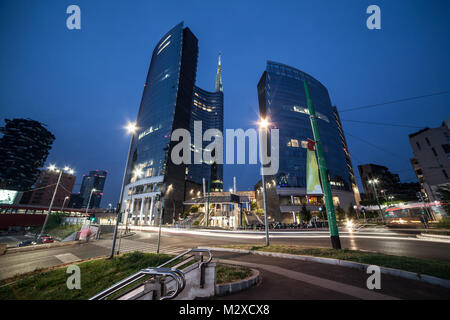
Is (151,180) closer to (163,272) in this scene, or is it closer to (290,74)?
(163,272)

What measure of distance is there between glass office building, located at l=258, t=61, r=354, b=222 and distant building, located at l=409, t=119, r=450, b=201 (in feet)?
70.1

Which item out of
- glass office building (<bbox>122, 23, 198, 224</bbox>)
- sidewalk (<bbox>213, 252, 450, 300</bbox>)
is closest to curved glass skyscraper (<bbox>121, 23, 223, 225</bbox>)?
glass office building (<bbox>122, 23, 198, 224</bbox>)

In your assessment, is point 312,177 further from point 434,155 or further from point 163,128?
point 163,128

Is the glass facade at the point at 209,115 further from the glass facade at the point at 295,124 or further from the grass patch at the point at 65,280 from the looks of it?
the grass patch at the point at 65,280

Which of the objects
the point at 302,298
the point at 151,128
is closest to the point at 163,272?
the point at 302,298

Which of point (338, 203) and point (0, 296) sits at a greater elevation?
point (338, 203)

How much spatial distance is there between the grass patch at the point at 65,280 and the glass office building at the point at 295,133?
48730 mm

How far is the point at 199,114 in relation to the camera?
349ft

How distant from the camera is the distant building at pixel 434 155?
37.6m

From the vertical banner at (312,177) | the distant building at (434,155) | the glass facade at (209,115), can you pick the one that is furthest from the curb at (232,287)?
the glass facade at (209,115)

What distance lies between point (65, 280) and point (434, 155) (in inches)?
2609

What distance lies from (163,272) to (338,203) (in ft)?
219

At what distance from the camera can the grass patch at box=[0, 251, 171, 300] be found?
6.56 meters

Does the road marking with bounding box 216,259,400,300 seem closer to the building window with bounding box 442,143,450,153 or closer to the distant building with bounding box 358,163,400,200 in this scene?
the building window with bounding box 442,143,450,153
